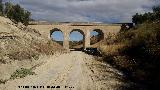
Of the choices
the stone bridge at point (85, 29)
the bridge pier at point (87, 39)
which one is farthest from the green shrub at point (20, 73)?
the bridge pier at point (87, 39)

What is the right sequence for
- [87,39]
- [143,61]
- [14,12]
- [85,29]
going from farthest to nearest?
[87,39] < [85,29] < [14,12] < [143,61]

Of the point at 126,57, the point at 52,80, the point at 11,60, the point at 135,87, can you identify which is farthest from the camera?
the point at 126,57

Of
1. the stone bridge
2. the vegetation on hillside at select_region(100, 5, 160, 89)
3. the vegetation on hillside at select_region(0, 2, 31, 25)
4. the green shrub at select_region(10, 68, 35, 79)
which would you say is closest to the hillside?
the vegetation on hillside at select_region(100, 5, 160, 89)

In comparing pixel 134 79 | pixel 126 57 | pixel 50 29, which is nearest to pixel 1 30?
pixel 126 57

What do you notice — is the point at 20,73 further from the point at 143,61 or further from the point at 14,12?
the point at 14,12

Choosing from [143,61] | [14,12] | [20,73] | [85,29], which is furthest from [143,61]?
[85,29]

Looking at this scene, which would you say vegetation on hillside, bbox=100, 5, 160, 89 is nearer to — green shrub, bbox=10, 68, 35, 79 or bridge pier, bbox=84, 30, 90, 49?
green shrub, bbox=10, 68, 35, 79

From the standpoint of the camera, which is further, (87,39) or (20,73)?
(87,39)

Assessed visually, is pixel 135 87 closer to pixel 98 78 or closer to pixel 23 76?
pixel 98 78

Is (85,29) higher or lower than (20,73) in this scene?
lower

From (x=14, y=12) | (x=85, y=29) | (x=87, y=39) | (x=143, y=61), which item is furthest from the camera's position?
(x=87, y=39)

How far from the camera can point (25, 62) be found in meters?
22.4

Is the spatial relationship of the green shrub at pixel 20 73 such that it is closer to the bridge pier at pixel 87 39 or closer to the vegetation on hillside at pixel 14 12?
the vegetation on hillside at pixel 14 12

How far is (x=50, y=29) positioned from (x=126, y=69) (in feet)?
152
